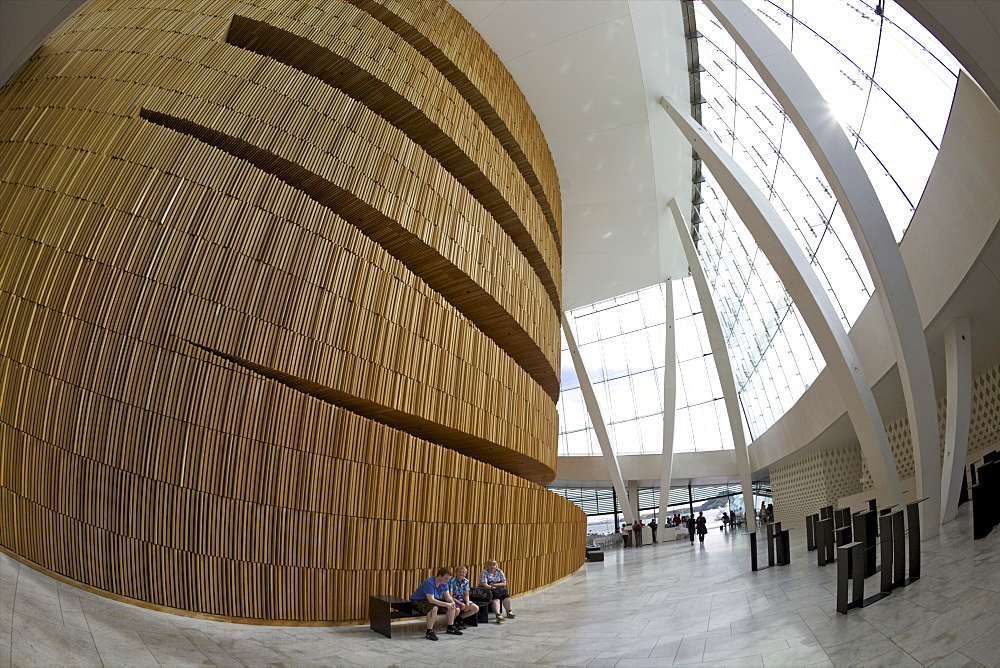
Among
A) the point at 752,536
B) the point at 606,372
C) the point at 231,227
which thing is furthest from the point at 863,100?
the point at 606,372

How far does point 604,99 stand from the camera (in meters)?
20.0

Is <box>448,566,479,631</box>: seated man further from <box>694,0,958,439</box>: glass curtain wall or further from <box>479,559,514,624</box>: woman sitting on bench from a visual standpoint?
<box>694,0,958,439</box>: glass curtain wall

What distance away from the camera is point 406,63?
13.3 meters

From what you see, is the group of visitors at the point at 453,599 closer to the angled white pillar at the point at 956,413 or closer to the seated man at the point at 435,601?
the seated man at the point at 435,601

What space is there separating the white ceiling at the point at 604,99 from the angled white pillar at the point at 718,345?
52.3 inches

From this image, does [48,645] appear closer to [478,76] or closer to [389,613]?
[389,613]

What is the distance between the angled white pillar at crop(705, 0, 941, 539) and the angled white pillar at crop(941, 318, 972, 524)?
47 cm

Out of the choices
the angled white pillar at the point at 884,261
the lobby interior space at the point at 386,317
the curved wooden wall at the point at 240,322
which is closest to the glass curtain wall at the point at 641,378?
the lobby interior space at the point at 386,317

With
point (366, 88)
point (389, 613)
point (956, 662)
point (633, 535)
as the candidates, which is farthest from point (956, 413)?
point (633, 535)

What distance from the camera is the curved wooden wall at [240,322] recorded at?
7754mm

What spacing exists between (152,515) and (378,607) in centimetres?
276

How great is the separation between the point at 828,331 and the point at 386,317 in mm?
8572

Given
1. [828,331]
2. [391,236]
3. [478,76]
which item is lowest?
[828,331]

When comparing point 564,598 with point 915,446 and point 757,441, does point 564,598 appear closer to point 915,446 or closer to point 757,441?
point 915,446
